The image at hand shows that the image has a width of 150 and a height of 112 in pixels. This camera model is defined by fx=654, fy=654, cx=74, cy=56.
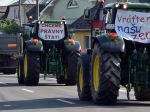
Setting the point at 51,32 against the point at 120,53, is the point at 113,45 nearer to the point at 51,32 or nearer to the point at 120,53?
the point at 120,53

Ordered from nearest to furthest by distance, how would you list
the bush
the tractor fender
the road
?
1. the road
2. the tractor fender
3. the bush

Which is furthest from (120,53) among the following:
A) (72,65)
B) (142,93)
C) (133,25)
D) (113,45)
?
(72,65)

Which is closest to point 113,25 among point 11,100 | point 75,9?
point 11,100

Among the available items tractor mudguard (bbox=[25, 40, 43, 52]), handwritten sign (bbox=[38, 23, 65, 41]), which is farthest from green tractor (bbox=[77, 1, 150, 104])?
handwritten sign (bbox=[38, 23, 65, 41])

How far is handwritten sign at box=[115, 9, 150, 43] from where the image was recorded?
16047 millimetres

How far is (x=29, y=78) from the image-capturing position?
84.5 ft

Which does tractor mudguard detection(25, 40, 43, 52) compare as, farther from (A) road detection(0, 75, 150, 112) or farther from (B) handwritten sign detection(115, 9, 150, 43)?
(B) handwritten sign detection(115, 9, 150, 43)

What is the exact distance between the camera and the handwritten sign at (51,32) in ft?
88.4

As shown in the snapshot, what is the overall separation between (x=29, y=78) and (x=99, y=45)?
10.4m

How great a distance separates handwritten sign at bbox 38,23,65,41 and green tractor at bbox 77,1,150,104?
10.0 m

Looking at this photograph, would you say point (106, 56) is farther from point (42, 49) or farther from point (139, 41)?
point (42, 49)

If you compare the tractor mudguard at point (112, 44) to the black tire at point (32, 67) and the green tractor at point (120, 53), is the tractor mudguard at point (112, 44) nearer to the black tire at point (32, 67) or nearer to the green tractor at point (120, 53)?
the green tractor at point (120, 53)

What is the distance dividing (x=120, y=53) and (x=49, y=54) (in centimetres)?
1082

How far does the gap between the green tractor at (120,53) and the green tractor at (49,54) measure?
884 centimetres
